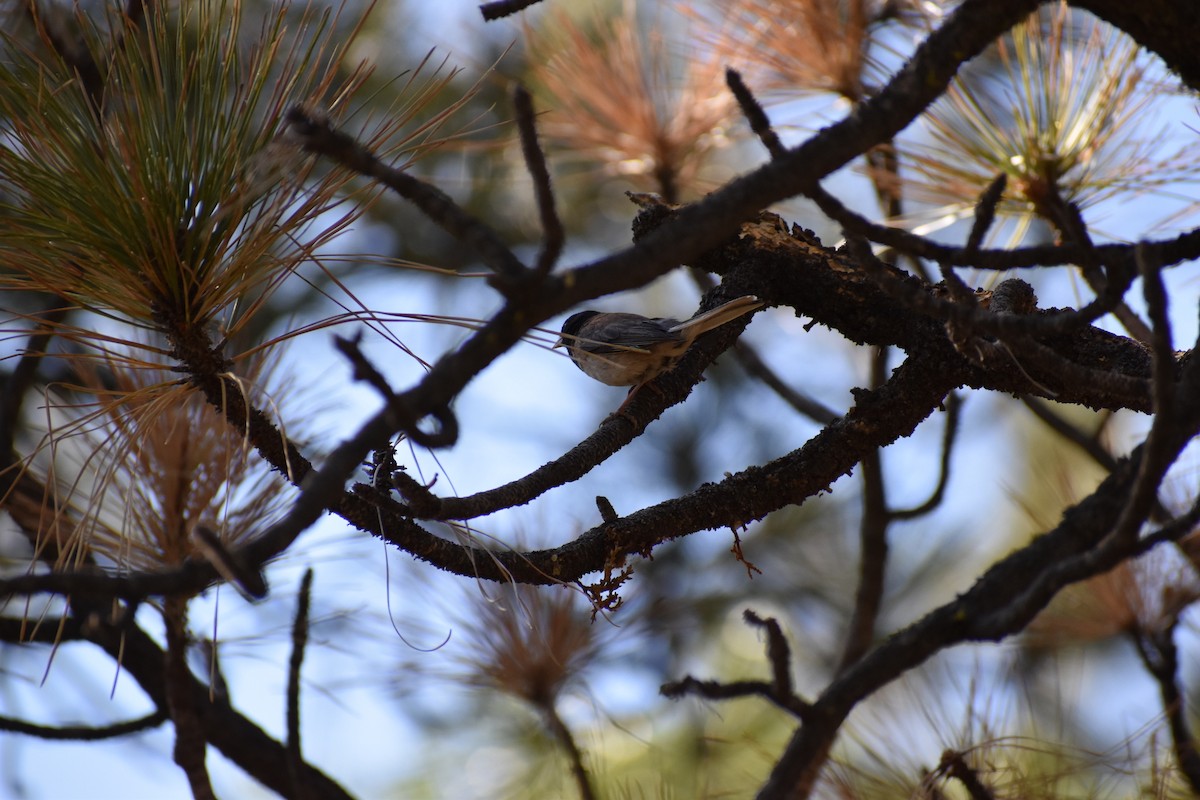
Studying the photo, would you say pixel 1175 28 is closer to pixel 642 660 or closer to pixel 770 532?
pixel 642 660

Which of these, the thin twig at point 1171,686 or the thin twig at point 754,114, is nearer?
the thin twig at point 754,114

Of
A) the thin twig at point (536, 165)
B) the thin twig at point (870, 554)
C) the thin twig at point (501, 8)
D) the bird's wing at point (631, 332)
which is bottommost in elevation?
the thin twig at point (536, 165)

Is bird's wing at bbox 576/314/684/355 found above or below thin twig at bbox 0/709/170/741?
above

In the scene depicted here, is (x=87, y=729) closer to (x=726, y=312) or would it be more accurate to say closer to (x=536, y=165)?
(x=726, y=312)

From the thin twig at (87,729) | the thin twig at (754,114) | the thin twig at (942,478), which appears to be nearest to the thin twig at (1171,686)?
the thin twig at (942,478)

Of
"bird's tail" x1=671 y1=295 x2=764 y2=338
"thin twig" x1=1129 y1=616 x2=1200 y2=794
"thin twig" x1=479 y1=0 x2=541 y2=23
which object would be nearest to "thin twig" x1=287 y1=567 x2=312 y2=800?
"bird's tail" x1=671 y1=295 x2=764 y2=338

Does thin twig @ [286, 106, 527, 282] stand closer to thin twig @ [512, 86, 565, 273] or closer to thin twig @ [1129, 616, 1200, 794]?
thin twig @ [512, 86, 565, 273]

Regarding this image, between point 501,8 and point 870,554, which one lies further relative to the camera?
point 870,554

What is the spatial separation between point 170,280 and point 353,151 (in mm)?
676

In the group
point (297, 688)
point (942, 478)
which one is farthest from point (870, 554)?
point (297, 688)

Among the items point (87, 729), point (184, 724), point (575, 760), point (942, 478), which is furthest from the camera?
point (942, 478)

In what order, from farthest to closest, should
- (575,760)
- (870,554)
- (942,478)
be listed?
(870,554) → (942,478) → (575,760)

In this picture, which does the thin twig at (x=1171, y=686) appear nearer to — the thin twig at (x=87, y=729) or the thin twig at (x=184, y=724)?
the thin twig at (x=184, y=724)

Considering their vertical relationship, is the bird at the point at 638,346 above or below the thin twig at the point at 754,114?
above
